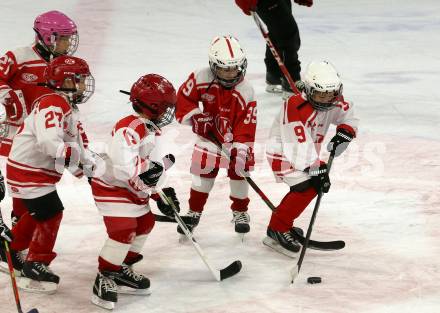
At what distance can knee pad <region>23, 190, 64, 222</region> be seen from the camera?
3.58 meters

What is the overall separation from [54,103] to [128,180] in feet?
1.36

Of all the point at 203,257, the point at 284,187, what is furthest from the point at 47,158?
the point at 284,187

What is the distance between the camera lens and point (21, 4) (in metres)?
8.44

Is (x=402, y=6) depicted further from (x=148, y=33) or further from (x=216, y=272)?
(x=216, y=272)

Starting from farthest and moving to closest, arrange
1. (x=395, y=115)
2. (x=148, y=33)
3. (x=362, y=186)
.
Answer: (x=148, y=33), (x=395, y=115), (x=362, y=186)

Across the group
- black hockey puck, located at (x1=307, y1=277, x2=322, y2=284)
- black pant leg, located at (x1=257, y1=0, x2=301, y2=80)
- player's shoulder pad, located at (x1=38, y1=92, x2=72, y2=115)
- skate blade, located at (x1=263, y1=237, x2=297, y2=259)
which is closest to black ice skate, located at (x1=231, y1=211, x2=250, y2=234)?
skate blade, located at (x1=263, y1=237, x2=297, y2=259)

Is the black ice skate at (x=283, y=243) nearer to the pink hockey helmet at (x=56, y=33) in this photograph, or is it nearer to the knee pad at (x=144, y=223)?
the knee pad at (x=144, y=223)

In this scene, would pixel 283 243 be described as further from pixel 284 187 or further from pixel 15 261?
pixel 15 261

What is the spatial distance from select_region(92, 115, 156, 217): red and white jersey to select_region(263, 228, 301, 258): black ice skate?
700 millimetres

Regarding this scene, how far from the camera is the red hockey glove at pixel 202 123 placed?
4.04 metres

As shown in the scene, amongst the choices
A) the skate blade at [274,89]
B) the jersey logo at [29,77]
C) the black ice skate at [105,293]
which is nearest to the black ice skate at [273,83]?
the skate blade at [274,89]

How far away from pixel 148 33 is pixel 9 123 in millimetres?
3797

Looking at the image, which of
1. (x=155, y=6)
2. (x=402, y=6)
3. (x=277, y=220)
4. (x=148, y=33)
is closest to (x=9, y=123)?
(x=277, y=220)

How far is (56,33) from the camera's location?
13.1 feet
